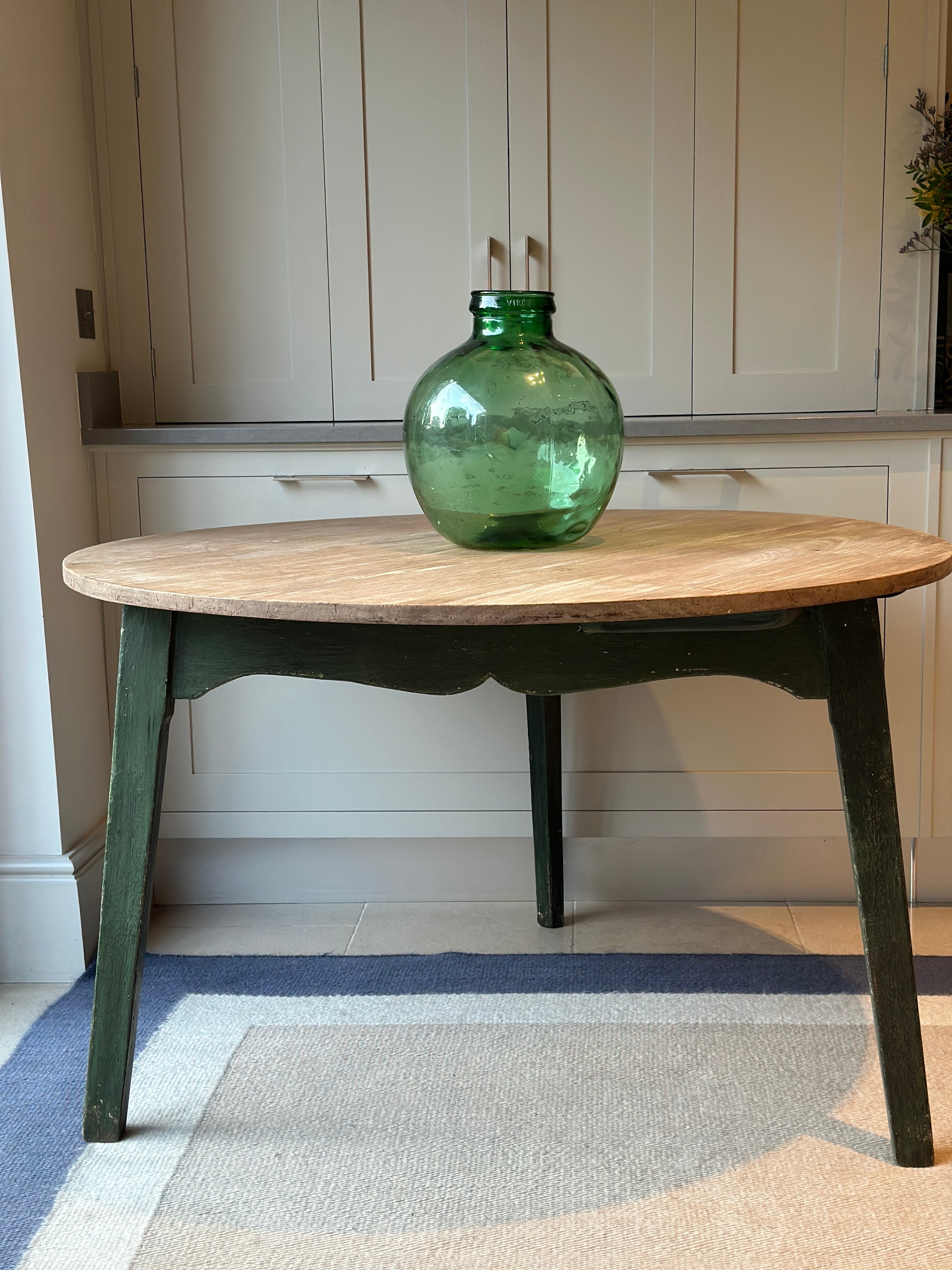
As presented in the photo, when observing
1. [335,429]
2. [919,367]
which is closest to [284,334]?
[335,429]

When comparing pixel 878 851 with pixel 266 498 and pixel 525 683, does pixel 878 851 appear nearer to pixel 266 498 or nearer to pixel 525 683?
pixel 525 683

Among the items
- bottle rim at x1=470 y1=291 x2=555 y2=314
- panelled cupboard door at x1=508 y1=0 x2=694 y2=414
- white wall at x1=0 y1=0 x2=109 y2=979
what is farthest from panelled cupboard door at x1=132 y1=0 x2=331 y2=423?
bottle rim at x1=470 y1=291 x2=555 y2=314

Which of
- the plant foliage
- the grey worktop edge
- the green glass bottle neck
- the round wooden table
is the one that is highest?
the plant foliage

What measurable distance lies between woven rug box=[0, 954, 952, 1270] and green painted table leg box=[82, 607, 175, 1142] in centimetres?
10

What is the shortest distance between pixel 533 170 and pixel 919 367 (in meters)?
0.86

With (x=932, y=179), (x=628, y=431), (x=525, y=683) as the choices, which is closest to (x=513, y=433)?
(x=525, y=683)

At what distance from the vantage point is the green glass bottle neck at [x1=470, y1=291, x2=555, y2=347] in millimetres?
1396

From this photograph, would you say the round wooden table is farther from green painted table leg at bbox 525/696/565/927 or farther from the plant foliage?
the plant foliage

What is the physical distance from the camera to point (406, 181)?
231 centimetres

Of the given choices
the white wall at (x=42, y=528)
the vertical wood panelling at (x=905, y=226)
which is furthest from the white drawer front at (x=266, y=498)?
the vertical wood panelling at (x=905, y=226)

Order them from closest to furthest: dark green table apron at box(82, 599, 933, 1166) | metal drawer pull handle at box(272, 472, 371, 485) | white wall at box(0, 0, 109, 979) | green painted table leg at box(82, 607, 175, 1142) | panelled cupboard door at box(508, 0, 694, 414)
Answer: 1. dark green table apron at box(82, 599, 933, 1166)
2. green painted table leg at box(82, 607, 175, 1142)
3. white wall at box(0, 0, 109, 979)
4. metal drawer pull handle at box(272, 472, 371, 485)
5. panelled cupboard door at box(508, 0, 694, 414)

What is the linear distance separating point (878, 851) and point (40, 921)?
4.66ft

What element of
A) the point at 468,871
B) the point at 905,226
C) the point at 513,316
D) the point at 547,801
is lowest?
the point at 468,871

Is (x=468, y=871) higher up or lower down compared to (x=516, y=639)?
lower down
